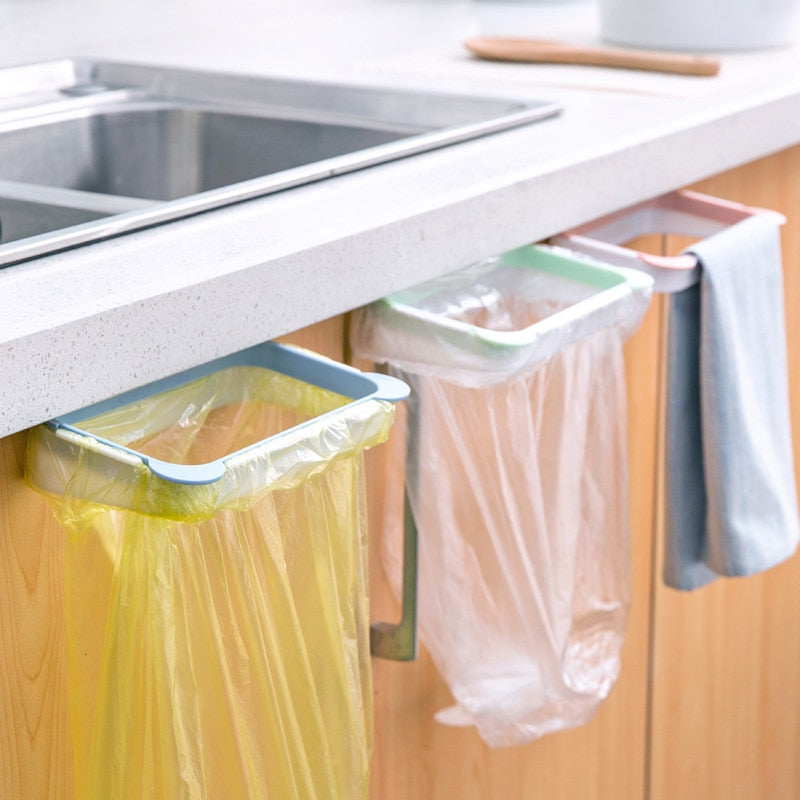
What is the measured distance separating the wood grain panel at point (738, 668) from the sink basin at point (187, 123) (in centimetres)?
28

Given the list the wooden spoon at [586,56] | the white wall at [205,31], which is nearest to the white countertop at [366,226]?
the wooden spoon at [586,56]

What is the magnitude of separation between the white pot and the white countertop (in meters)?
0.10

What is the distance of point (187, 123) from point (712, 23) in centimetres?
60

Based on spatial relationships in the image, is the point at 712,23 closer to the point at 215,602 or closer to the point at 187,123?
the point at 187,123

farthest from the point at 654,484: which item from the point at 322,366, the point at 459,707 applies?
the point at 322,366

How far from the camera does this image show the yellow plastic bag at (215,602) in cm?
63

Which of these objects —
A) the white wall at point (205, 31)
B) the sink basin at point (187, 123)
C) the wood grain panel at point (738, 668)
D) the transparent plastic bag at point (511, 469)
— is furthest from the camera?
the white wall at point (205, 31)

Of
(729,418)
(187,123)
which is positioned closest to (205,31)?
(187,123)

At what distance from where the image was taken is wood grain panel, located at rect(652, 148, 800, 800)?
1270 mm

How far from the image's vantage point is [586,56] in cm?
136

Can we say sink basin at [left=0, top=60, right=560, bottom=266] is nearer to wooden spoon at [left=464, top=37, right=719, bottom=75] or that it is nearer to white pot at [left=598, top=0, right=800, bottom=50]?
wooden spoon at [left=464, top=37, right=719, bottom=75]

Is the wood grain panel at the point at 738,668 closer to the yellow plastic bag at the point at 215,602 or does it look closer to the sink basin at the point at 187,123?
the sink basin at the point at 187,123

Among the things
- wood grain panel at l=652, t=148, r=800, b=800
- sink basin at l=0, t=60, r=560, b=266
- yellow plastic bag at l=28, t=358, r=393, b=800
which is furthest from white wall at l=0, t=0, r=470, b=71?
yellow plastic bag at l=28, t=358, r=393, b=800

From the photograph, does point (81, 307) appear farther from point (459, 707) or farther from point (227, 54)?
point (227, 54)
